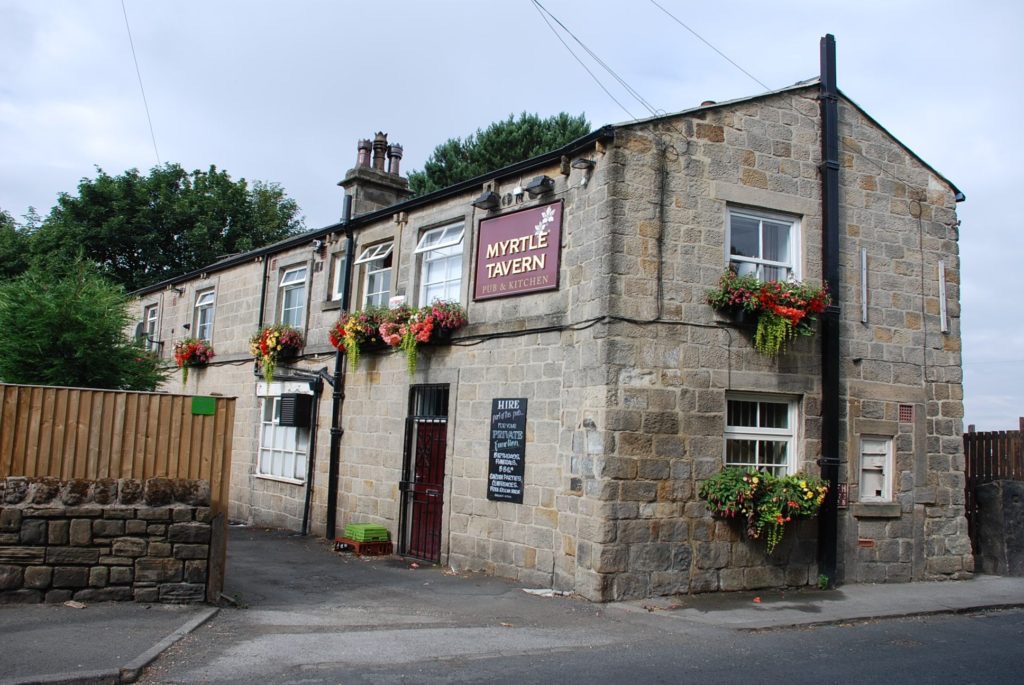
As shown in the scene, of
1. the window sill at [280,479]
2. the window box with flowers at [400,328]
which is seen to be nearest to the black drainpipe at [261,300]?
the window sill at [280,479]

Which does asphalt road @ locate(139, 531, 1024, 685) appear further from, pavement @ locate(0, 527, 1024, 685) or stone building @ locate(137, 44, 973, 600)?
stone building @ locate(137, 44, 973, 600)

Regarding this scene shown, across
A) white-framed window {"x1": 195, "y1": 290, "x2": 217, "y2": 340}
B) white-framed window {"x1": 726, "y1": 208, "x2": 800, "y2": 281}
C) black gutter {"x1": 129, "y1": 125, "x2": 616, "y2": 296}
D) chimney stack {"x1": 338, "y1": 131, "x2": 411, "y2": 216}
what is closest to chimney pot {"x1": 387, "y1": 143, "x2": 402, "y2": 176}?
chimney stack {"x1": 338, "y1": 131, "x2": 411, "y2": 216}

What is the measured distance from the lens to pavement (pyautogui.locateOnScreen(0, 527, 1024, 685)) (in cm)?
686

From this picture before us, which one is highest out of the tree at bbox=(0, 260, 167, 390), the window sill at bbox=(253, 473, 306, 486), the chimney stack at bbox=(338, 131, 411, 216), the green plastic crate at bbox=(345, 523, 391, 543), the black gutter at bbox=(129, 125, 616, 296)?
the chimney stack at bbox=(338, 131, 411, 216)

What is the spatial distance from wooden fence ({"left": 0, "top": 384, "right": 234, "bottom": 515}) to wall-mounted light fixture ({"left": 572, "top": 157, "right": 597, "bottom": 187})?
16.0ft

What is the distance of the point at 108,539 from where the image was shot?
334 inches

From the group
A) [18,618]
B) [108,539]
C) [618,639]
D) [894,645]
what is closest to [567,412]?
[618,639]

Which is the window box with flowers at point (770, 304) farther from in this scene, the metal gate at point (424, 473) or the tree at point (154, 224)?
the tree at point (154, 224)

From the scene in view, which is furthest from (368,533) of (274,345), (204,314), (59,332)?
(204,314)

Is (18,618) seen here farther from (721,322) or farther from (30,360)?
(721,322)

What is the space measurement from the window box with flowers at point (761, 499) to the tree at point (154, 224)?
2621cm

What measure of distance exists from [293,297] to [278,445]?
294cm

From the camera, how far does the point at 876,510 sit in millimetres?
11773

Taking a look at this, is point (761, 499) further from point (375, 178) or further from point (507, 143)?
point (507, 143)
